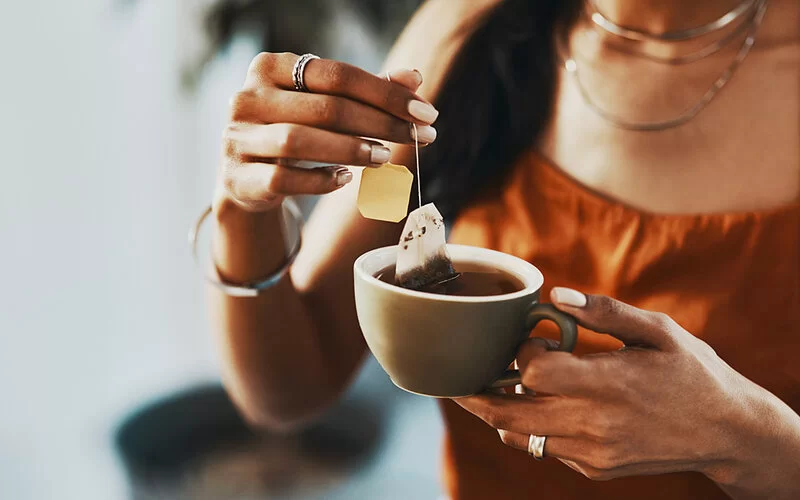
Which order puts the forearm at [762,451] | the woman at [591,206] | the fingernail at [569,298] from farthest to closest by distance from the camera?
the woman at [591,206] → the forearm at [762,451] → the fingernail at [569,298]

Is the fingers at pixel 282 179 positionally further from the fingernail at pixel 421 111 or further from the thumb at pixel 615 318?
the thumb at pixel 615 318

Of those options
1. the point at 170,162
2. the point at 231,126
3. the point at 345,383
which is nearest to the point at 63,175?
the point at 170,162

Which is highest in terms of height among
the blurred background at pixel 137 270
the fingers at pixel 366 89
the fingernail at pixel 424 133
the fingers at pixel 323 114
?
the fingers at pixel 366 89

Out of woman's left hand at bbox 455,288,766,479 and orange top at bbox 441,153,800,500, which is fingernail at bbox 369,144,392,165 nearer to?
woman's left hand at bbox 455,288,766,479

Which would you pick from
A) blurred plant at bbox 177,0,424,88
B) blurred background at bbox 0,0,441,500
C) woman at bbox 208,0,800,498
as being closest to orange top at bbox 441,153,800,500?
woman at bbox 208,0,800,498

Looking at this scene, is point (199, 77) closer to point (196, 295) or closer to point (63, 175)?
point (63, 175)

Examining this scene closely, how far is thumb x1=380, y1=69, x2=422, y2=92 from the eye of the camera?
58cm

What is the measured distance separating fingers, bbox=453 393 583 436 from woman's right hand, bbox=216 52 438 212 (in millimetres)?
218

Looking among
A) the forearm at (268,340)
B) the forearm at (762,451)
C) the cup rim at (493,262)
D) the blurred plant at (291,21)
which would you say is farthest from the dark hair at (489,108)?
the blurred plant at (291,21)

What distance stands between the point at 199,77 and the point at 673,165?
1.28 meters

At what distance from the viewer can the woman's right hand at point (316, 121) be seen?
1.83 ft

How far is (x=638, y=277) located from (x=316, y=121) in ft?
1.72

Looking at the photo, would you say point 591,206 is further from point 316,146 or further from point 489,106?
point 316,146

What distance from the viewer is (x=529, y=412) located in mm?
552
